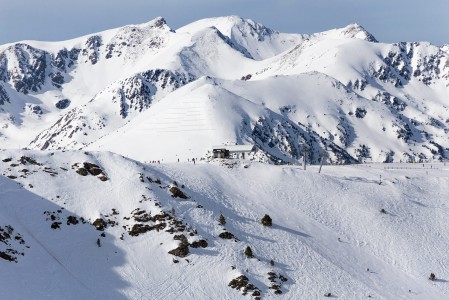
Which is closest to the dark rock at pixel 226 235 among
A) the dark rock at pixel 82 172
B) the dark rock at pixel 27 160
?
the dark rock at pixel 82 172

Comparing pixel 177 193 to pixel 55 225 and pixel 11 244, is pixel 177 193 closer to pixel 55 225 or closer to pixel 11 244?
pixel 55 225

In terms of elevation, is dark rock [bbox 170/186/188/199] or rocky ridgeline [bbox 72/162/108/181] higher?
rocky ridgeline [bbox 72/162/108/181]

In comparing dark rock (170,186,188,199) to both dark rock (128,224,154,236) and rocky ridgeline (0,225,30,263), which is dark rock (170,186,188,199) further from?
rocky ridgeline (0,225,30,263)

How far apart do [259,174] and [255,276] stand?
97.6 ft

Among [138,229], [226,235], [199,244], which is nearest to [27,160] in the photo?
[138,229]

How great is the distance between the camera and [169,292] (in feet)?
171

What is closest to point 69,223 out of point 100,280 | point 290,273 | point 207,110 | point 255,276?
point 100,280

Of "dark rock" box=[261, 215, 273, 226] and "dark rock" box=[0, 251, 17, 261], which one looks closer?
"dark rock" box=[0, 251, 17, 261]

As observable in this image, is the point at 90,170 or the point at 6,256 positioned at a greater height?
the point at 6,256

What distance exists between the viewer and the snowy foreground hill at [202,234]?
173ft

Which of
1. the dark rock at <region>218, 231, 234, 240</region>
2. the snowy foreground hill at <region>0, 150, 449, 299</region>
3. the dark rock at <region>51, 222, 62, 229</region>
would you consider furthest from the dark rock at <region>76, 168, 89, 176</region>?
the dark rock at <region>218, 231, 234, 240</region>

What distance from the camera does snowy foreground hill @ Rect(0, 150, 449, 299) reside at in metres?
52.7

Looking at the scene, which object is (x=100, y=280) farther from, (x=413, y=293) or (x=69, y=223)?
(x=413, y=293)

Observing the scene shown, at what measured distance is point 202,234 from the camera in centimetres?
6212
